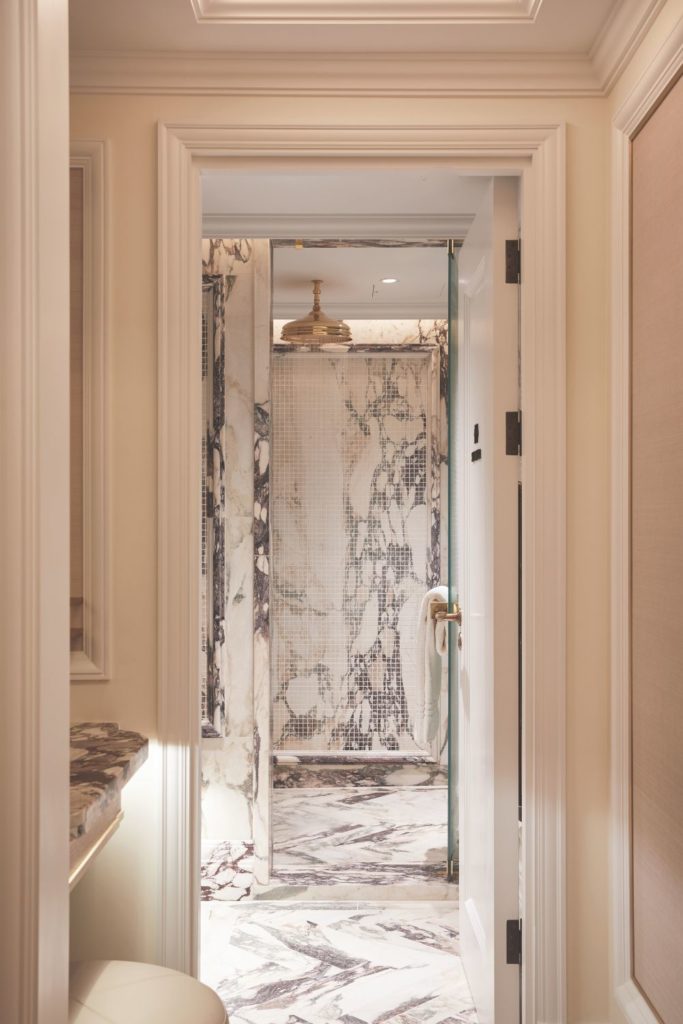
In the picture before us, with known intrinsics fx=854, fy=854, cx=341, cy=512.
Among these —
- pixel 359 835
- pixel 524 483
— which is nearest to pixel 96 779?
pixel 524 483

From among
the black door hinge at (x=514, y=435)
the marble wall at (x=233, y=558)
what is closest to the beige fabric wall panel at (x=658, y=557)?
the black door hinge at (x=514, y=435)

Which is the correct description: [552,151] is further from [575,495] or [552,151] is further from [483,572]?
[483,572]

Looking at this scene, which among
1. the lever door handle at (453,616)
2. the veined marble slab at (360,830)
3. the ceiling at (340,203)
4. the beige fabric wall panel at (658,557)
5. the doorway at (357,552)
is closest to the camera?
the beige fabric wall panel at (658,557)

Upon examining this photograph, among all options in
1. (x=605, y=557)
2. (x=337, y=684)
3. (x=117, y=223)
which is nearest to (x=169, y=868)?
(x=605, y=557)

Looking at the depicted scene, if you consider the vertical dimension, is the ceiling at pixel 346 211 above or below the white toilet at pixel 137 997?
above

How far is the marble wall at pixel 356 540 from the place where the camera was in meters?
4.55

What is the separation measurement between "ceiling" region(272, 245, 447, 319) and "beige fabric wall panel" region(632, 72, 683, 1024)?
1564 millimetres

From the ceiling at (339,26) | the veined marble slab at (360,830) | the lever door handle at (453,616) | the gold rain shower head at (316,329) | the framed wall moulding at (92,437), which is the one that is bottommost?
the veined marble slab at (360,830)

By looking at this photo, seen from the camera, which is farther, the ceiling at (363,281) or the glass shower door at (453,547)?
the ceiling at (363,281)

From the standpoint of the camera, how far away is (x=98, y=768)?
5.31ft

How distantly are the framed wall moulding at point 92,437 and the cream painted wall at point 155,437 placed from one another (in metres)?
0.03

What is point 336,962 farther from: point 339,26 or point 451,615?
point 339,26

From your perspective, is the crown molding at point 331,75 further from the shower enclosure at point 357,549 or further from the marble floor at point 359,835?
the marble floor at point 359,835

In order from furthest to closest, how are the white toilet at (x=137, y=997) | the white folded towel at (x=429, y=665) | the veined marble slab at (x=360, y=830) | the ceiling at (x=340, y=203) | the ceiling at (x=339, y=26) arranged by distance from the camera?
1. the veined marble slab at (x=360, y=830)
2. the white folded towel at (x=429, y=665)
3. the ceiling at (x=340, y=203)
4. the ceiling at (x=339, y=26)
5. the white toilet at (x=137, y=997)
